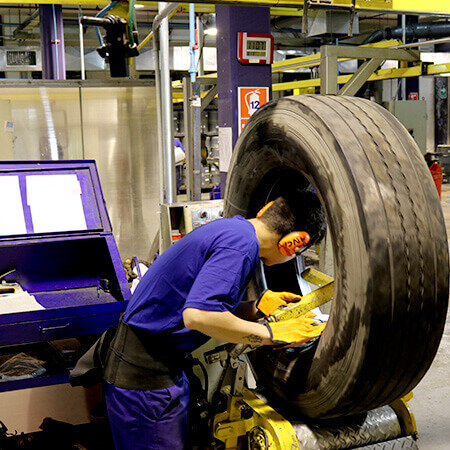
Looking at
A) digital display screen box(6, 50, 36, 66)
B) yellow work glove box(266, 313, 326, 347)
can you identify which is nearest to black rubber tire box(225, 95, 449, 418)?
yellow work glove box(266, 313, 326, 347)

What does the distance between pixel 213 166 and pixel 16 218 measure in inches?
357

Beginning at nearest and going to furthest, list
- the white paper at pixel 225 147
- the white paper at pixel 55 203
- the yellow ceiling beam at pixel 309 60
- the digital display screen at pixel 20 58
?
the white paper at pixel 55 203
the white paper at pixel 225 147
the yellow ceiling beam at pixel 309 60
the digital display screen at pixel 20 58

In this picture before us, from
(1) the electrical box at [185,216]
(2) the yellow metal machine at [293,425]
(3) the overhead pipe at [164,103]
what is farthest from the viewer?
(3) the overhead pipe at [164,103]

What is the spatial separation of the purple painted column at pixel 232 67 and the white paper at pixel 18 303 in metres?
2.04

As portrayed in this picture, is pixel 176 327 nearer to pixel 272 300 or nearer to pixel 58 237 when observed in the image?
pixel 272 300

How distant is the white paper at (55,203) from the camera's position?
279cm

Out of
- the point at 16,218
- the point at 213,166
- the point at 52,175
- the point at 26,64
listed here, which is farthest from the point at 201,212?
the point at 26,64

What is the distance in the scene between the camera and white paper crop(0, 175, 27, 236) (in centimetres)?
271

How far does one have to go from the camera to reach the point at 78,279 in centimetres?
290

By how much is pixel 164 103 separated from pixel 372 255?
8.81 ft

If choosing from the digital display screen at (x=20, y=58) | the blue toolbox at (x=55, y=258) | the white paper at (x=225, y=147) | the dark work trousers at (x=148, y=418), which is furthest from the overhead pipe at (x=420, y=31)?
the dark work trousers at (x=148, y=418)

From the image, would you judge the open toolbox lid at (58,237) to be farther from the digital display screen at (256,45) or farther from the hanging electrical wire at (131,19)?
the digital display screen at (256,45)

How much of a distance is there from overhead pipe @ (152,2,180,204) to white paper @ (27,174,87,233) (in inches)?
44.4

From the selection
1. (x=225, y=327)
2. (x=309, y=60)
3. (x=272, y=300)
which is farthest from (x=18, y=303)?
(x=309, y=60)
